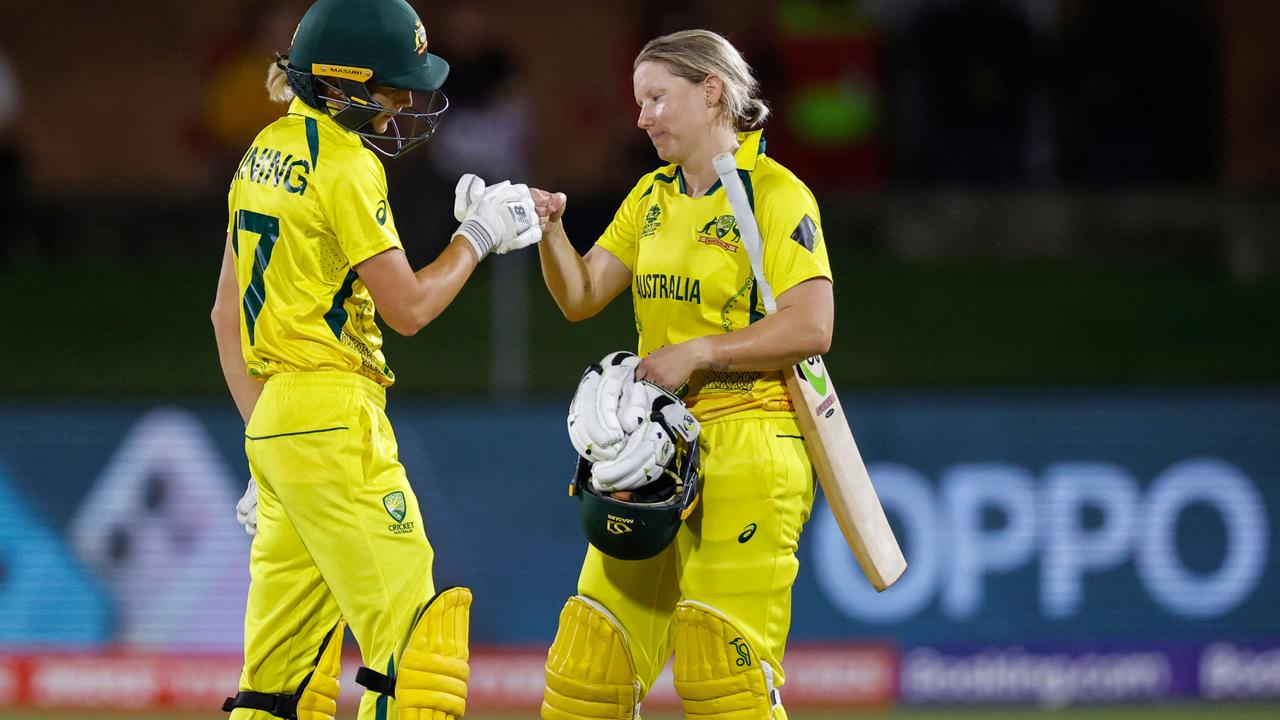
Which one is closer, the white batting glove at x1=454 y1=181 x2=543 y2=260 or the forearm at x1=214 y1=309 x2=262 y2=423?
the white batting glove at x1=454 y1=181 x2=543 y2=260

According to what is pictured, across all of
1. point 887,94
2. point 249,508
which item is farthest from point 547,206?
point 887,94

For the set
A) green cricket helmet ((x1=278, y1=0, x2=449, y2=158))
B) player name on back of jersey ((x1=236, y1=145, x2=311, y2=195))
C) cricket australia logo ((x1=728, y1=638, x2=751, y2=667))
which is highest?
green cricket helmet ((x1=278, y1=0, x2=449, y2=158))

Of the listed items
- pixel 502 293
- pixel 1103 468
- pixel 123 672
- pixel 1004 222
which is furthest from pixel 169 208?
pixel 1103 468

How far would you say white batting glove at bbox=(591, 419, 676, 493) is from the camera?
462 cm

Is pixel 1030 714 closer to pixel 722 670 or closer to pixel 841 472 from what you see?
pixel 841 472

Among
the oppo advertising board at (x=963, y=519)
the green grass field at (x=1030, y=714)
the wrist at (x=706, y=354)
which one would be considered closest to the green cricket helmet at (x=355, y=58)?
the wrist at (x=706, y=354)

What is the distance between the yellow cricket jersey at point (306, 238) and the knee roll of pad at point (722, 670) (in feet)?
3.84

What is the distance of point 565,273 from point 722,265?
1.85 ft

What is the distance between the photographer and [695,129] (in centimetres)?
493

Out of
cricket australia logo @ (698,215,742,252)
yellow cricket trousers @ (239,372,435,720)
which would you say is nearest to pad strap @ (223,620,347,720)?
yellow cricket trousers @ (239,372,435,720)

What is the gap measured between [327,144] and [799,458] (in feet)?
5.17

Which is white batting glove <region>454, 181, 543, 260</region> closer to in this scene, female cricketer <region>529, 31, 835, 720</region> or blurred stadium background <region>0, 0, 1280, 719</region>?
female cricketer <region>529, 31, 835, 720</region>

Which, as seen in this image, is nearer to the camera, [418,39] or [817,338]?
[817,338]

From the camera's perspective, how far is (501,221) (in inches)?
192
